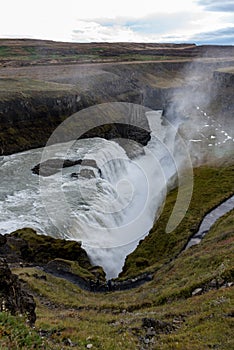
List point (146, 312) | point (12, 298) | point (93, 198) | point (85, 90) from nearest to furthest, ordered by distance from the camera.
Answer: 1. point (12, 298)
2. point (146, 312)
3. point (93, 198)
4. point (85, 90)

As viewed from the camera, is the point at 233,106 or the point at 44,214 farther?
the point at 233,106

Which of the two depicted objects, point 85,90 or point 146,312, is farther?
point 85,90

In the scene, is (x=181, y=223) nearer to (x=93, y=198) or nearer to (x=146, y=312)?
(x=93, y=198)

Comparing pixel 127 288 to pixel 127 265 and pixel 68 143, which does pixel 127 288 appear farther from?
pixel 68 143

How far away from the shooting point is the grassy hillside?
13.7 metres

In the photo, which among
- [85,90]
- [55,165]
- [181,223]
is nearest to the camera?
[181,223]

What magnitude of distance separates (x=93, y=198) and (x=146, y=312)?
90.6ft

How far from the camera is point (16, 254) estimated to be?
3344cm

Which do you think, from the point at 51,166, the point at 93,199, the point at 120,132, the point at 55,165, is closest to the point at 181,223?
the point at 93,199

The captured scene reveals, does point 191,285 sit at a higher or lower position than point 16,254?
higher

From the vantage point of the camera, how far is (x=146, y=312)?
20.3 metres

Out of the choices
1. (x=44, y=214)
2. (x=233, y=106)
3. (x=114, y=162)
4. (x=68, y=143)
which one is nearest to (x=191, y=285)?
(x=44, y=214)

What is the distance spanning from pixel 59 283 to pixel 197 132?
7666 centimetres

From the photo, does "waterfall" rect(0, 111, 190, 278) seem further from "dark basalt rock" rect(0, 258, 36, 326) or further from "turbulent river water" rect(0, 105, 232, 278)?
"dark basalt rock" rect(0, 258, 36, 326)
